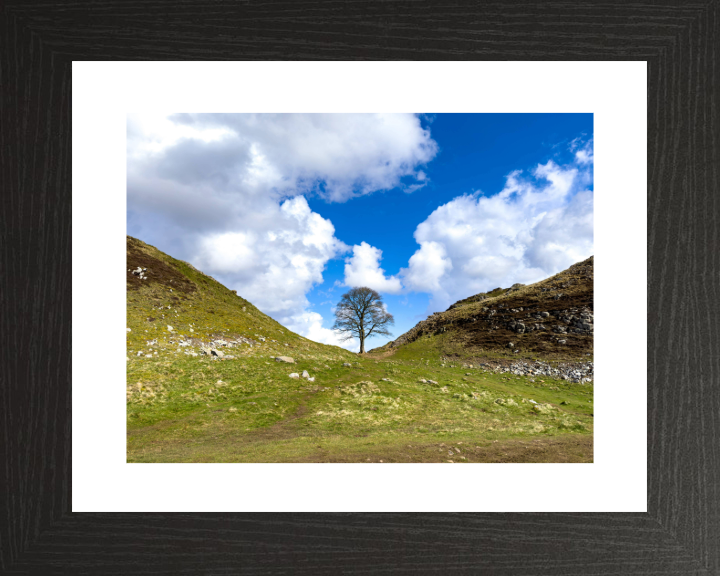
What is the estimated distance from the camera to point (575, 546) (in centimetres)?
167

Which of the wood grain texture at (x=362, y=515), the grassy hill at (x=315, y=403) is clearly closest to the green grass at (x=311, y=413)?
the grassy hill at (x=315, y=403)

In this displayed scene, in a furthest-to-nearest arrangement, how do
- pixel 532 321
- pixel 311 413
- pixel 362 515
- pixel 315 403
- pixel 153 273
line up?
pixel 532 321, pixel 153 273, pixel 315 403, pixel 311 413, pixel 362 515

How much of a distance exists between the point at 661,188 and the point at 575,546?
234cm

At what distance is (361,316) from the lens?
7.00 meters

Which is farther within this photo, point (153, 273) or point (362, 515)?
point (153, 273)

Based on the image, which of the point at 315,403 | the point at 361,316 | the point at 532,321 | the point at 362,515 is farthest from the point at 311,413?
the point at 532,321

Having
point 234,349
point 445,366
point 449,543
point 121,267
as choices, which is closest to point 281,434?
point 449,543

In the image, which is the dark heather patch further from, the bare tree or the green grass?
the bare tree

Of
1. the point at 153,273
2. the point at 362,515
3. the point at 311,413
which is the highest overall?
the point at 153,273

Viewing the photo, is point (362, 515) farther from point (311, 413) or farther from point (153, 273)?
point (153, 273)

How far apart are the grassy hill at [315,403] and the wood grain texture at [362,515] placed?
39.9 inches

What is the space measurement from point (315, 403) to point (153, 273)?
7567mm

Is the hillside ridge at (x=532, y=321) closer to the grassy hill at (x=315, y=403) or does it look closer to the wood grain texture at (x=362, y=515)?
the grassy hill at (x=315, y=403)

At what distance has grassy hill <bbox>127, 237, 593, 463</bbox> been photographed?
2.90 metres
